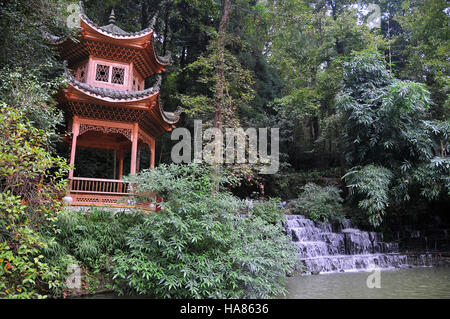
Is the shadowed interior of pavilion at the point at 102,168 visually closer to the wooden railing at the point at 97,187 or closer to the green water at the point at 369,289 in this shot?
the wooden railing at the point at 97,187

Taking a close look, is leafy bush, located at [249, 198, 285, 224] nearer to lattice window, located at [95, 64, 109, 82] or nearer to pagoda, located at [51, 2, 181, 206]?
pagoda, located at [51, 2, 181, 206]

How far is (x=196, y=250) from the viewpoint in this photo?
5562mm

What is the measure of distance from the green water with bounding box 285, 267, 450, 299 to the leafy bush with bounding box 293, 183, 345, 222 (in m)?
3.05

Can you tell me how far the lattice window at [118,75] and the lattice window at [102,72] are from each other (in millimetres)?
176

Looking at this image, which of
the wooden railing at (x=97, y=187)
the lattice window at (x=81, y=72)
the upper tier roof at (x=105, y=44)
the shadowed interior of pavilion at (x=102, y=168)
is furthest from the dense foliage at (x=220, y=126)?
the wooden railing at (x=97, y=187)

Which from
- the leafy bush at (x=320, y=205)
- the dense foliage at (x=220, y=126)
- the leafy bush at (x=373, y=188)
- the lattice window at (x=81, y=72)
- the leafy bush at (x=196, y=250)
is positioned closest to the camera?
the dense foliage at (x=220, y=126)

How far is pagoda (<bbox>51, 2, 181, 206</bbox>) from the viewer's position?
26.2 ft

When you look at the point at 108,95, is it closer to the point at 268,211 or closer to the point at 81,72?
the point at 81,72

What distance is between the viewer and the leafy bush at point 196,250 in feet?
16.7

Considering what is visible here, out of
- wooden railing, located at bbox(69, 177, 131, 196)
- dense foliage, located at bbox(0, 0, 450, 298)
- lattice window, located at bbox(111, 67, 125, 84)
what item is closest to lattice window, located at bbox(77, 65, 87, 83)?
dense foliage, located at bbox(0, 0, 450, 298)

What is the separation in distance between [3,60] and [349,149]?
11.5m

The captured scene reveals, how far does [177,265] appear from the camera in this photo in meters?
5.08

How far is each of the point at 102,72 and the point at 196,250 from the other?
6.49 metres
